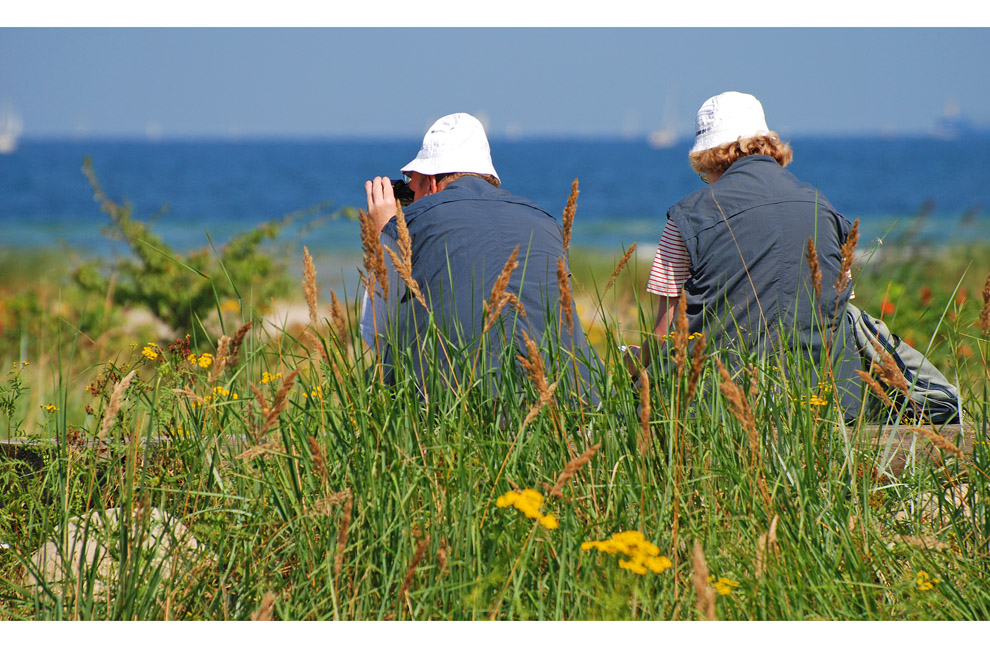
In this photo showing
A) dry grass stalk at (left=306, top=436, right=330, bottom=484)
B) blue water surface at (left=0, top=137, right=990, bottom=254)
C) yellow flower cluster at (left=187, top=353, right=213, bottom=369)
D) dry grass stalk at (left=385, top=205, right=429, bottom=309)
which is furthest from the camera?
blue water surface at (left=0, top=137, right=990, bottom=254)

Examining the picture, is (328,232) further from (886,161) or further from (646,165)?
(886,161)

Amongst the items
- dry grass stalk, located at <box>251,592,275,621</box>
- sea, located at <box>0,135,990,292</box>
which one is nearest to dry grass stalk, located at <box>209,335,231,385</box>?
dry grass stalk, located at <box>251,592,275,621</box>

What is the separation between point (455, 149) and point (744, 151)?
962mm

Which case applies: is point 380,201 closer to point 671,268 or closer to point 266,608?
point 671,268

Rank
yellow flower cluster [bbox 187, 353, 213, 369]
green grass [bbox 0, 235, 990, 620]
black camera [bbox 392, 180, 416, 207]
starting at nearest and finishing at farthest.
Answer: green grass [bbox 0, 235, 990, 620], yellow flower cluster [bbox 187, 353, 213, 369], black camera [bbox 392, 180, 416, 207]

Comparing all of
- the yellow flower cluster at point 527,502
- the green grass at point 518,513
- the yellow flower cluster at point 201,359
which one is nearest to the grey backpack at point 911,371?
the green grass at point 518,513

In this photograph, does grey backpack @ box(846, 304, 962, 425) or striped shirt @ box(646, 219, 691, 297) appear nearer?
grey backpack @ box(846, 304, 962, 425)

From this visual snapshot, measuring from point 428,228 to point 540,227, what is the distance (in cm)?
36

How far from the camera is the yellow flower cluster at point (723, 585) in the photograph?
1.60 metres

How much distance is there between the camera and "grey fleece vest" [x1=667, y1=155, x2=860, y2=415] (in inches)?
100

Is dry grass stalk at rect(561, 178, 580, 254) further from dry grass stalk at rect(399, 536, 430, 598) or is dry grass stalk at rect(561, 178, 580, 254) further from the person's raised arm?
the person's raised arm

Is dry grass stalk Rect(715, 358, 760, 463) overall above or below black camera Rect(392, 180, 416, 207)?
below

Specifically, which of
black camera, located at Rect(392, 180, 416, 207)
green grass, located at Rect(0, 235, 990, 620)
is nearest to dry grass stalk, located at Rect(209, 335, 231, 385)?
green grass, located at Rect(0, 235, 990, 620)

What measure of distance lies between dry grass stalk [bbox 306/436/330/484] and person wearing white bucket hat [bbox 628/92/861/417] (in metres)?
1.04
